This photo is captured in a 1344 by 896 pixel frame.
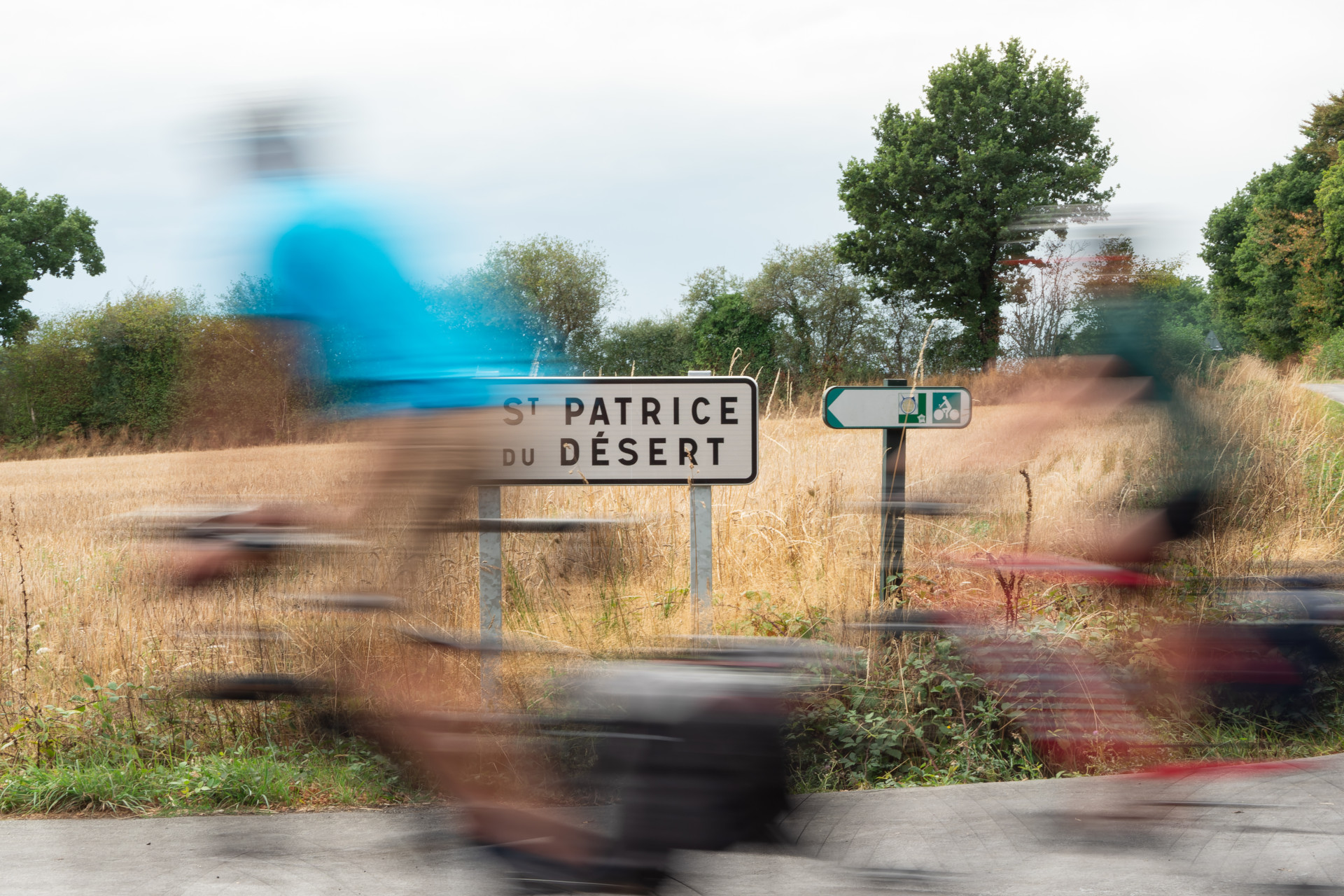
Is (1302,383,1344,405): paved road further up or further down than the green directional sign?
further up

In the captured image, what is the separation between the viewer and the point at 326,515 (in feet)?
8.73

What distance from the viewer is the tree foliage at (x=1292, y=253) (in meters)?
42.3

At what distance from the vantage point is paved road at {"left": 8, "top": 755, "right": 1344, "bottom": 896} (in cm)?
273

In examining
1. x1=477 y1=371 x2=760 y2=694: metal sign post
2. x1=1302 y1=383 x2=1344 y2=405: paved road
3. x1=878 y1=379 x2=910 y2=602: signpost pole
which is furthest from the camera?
x1=1302 y1=383 x2=1344 y2=405: paved road

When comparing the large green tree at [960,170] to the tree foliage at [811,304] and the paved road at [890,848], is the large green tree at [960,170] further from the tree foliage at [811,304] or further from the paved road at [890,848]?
the paved road at [890,848]

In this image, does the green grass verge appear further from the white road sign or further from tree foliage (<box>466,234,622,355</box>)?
tree foliage (<box>466,234,622,355</box>)

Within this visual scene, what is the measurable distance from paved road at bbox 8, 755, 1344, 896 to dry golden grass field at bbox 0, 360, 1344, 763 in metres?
0.59

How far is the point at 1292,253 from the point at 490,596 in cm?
5430

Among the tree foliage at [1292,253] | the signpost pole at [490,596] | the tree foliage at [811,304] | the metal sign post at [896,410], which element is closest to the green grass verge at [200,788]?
the signpost pole at [490,596]

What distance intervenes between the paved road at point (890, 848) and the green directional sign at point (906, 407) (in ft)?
5.14

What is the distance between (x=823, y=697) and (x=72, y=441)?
27.0m

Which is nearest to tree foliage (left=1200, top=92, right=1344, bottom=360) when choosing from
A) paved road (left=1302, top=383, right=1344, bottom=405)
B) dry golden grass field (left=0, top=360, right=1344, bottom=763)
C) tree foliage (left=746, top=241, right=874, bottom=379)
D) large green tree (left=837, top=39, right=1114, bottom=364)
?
large green tree (left=837, top=39, right=1114, bottom=364)

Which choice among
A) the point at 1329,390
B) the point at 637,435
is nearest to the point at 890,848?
the point at 637,435

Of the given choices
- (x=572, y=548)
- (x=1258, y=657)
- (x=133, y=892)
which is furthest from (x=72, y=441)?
(x=1258, y=657)
